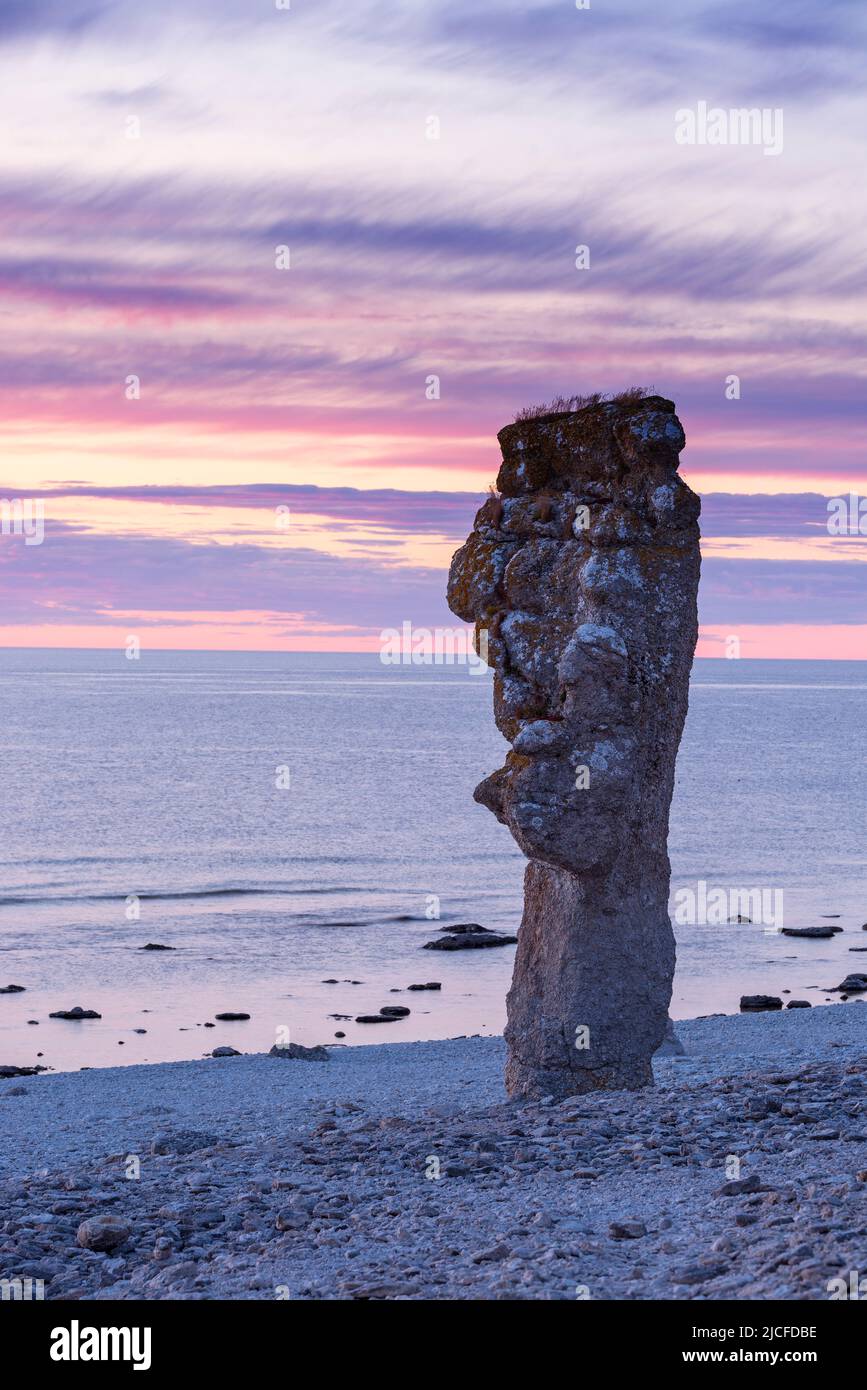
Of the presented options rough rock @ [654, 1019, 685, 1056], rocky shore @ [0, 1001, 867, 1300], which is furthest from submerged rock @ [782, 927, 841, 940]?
rocky shore @ [0, 1001, 867, 1300]

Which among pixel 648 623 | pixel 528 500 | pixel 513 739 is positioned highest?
pixel 528 500

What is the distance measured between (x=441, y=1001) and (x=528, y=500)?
17.1 meters

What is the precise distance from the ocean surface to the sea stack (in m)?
12.0

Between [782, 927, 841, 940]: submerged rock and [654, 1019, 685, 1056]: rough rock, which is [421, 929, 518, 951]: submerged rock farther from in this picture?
[654, 1019, 685, 1056]: rough rock

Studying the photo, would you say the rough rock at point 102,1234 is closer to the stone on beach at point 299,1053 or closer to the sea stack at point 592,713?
the sea stack at point 592,713

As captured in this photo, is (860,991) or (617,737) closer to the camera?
(617,737)

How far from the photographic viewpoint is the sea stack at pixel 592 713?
15.2 meters

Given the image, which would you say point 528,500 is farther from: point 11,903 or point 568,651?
point 11,903

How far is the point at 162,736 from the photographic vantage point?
13812 centimetres

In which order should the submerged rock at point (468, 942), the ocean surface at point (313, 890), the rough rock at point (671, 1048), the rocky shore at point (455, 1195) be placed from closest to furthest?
the rocky shore at point (455, 1195), the rough rock at point (671, 1048), the ocean surface at point (313, 890), the submerged rock at point (468, 942)

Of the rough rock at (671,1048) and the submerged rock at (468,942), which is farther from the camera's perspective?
the submerged rock at (468,942)

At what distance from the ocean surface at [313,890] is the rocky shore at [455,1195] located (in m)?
10.8

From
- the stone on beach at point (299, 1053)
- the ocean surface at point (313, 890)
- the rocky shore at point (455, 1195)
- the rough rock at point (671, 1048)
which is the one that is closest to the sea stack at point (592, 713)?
the rocky shore at point (455, 1195)

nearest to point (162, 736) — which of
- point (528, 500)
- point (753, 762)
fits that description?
point (753, 762)
